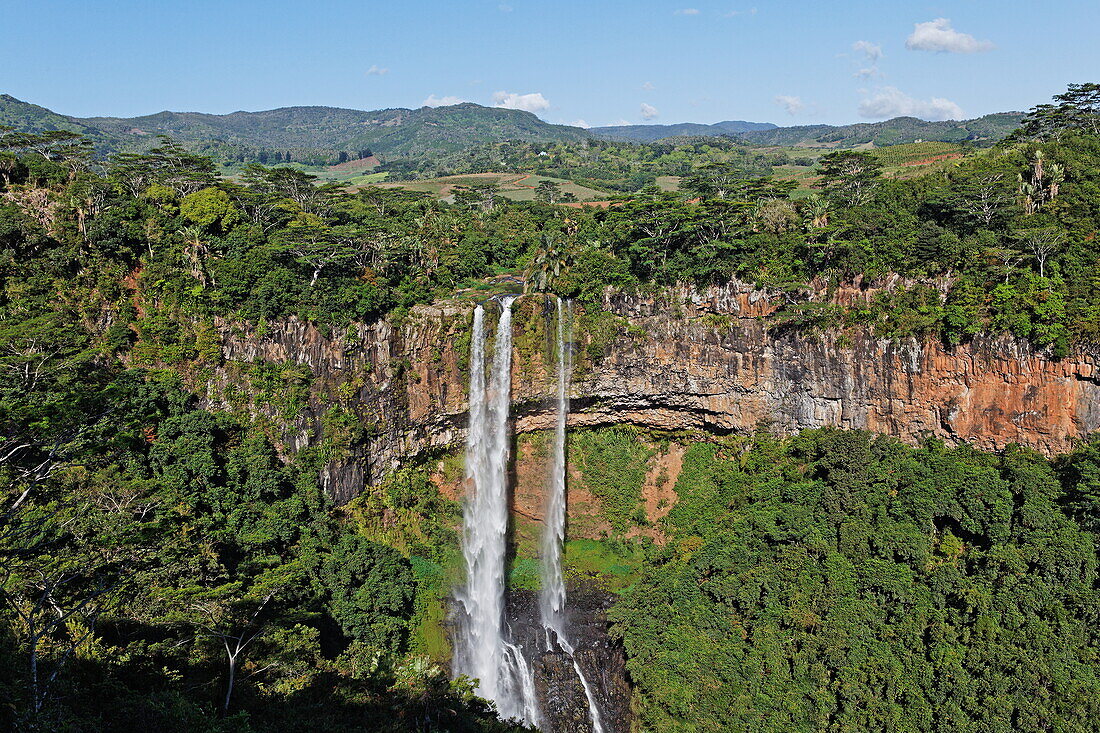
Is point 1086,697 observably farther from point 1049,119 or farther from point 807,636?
point 1049,119

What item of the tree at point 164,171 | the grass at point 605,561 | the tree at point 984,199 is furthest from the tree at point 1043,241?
the tree at point 164,171

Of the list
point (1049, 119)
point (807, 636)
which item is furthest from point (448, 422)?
point (1049, 119)

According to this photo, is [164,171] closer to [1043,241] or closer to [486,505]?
[486,505]

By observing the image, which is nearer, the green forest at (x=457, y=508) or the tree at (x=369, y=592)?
the green forest at (x=457, y=508)

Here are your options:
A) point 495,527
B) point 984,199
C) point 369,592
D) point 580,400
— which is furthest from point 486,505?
point 984,199

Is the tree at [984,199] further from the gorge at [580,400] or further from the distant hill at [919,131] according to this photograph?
the distant hill at [919,131]
